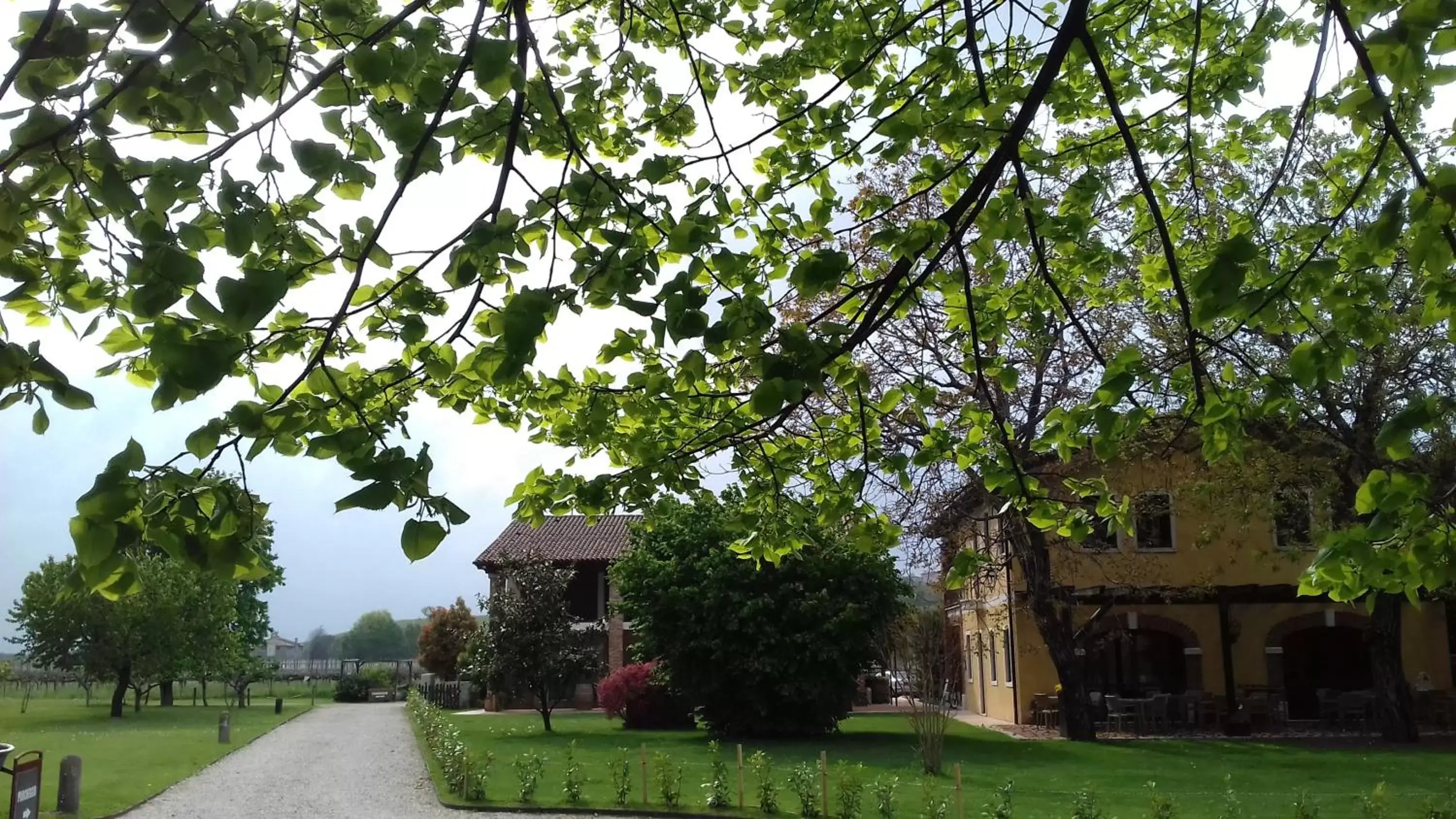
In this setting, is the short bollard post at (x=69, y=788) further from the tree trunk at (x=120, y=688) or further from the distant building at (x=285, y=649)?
the distant building at (x=285, y=649)

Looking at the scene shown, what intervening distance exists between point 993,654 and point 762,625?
9592 mm

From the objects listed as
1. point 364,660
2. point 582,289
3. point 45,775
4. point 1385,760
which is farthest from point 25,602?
point 582,289

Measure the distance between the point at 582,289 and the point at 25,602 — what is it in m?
43.0

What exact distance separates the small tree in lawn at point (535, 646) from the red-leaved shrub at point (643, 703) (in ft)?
3.79

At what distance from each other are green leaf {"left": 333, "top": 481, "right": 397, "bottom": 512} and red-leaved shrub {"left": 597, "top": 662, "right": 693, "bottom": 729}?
83.8 feet

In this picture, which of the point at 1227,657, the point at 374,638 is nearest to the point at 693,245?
the point at 1227,657

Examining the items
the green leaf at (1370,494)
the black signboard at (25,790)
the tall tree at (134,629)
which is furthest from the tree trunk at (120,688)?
the green leaf at (1370,494)

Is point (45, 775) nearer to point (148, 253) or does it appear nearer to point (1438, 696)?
point (148, 253)

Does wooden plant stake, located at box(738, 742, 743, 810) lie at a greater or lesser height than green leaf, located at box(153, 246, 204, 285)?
lesser

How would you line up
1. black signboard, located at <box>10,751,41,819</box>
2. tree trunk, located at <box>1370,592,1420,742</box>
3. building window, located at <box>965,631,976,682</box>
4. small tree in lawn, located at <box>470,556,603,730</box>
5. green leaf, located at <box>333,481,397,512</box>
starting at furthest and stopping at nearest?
building window, located at <box>965,631,976,682</box>
small tree in lawn, located at <box>470,556,603,730</box>
tree trunk, located at <box>1370,592,1420,742</box>
black signboard, located at <box>10,751,41,819</box>
green leaf, located at <box>333,481,397,512</box>

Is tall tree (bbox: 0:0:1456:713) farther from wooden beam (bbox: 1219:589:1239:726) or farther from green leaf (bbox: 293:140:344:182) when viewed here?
wooden beam (bbox: 1219:589:1239:726)

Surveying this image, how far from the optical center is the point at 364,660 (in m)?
54.5

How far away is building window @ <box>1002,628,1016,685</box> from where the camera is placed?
89.8 feet

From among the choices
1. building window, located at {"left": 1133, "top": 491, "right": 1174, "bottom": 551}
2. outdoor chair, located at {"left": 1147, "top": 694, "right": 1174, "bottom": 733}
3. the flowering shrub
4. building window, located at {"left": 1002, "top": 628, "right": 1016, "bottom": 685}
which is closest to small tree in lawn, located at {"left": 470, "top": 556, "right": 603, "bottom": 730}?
the flowering shrub
